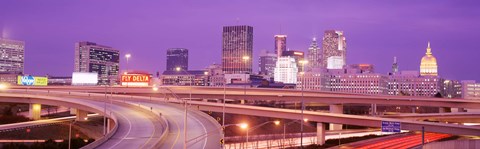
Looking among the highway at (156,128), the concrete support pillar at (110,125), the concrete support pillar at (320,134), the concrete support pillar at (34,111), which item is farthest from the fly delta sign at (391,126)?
the concrete support pillar at (34,111)

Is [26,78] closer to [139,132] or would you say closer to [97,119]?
[97,119]

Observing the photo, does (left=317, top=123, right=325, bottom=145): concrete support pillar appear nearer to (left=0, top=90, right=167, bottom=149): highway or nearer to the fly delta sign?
the fly delta sign

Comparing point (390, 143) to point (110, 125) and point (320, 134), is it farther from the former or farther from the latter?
point (110, 125)

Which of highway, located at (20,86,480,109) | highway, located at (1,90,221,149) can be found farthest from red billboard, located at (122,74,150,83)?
highway, located at (1,90,221,149)

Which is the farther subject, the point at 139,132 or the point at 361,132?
the point at 361,132

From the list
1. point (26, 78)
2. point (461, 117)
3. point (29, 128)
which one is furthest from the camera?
point (26, 78)

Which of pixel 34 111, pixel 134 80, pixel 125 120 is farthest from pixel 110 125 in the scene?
pixel 134 80

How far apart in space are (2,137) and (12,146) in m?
20.9

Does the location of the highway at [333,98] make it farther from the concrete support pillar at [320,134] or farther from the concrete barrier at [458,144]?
the concrete barrier at [458,144]

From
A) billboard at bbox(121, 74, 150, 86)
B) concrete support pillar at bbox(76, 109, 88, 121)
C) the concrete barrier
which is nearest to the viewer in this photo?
the concrete barrier

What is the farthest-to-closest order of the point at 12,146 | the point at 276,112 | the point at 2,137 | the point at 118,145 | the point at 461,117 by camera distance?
1. the point at 461,117
2. the point at 276,112
3. the point at 2,137
4. the point at 12,146
5. the point at 118,145

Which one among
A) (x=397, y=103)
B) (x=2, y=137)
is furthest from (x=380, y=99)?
(x=2, y=137)

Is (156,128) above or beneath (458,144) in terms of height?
above

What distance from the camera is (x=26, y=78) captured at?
188 m
